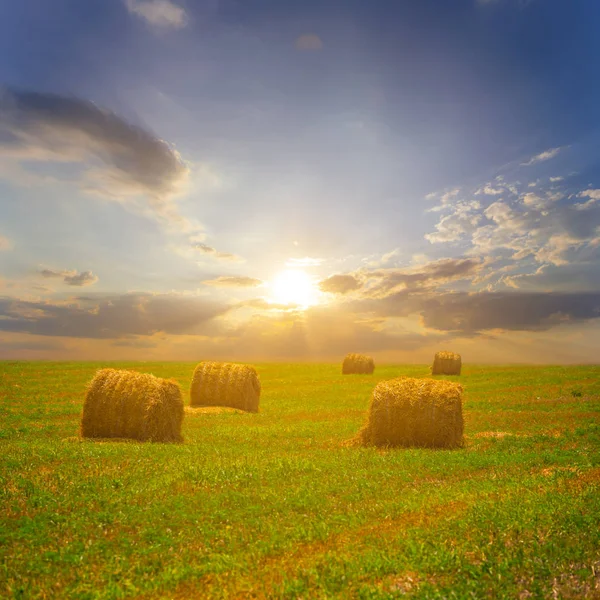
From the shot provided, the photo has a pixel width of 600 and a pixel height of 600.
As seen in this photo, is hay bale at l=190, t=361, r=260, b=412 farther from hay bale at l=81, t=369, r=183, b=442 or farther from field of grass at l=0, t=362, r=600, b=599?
field of grass at l=0, t=362, r=600, b=599

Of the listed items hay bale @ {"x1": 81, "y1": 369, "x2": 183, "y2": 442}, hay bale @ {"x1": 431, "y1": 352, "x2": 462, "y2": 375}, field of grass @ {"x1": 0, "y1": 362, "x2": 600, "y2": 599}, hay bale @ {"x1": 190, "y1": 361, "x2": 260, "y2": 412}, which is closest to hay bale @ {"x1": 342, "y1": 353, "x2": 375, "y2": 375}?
hay bale @ {"x1": 431, "y1": 352, "x2": 462, "y2": 375}

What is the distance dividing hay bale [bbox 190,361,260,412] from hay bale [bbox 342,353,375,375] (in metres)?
29.0

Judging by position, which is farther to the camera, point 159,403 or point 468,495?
point 159,403

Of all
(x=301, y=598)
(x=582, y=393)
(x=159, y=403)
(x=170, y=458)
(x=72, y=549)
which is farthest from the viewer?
(x=582, y=393)

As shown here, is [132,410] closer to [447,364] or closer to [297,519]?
[297,519]

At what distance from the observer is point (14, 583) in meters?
7.38

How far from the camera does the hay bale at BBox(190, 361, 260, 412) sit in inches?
1126

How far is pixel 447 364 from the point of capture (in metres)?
54.3

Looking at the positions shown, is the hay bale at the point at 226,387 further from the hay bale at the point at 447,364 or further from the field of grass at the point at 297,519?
the hay bale at the point at 447,364

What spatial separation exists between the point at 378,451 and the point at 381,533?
8.00 metres

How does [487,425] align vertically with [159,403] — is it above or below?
below

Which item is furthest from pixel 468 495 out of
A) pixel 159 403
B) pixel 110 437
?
pixel 110 437

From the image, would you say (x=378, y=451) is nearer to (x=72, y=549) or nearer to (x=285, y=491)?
(x=285, y=491)

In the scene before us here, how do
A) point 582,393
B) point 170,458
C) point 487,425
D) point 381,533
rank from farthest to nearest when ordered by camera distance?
point 582,393
point 487,425
point 170,458
point 381,533
